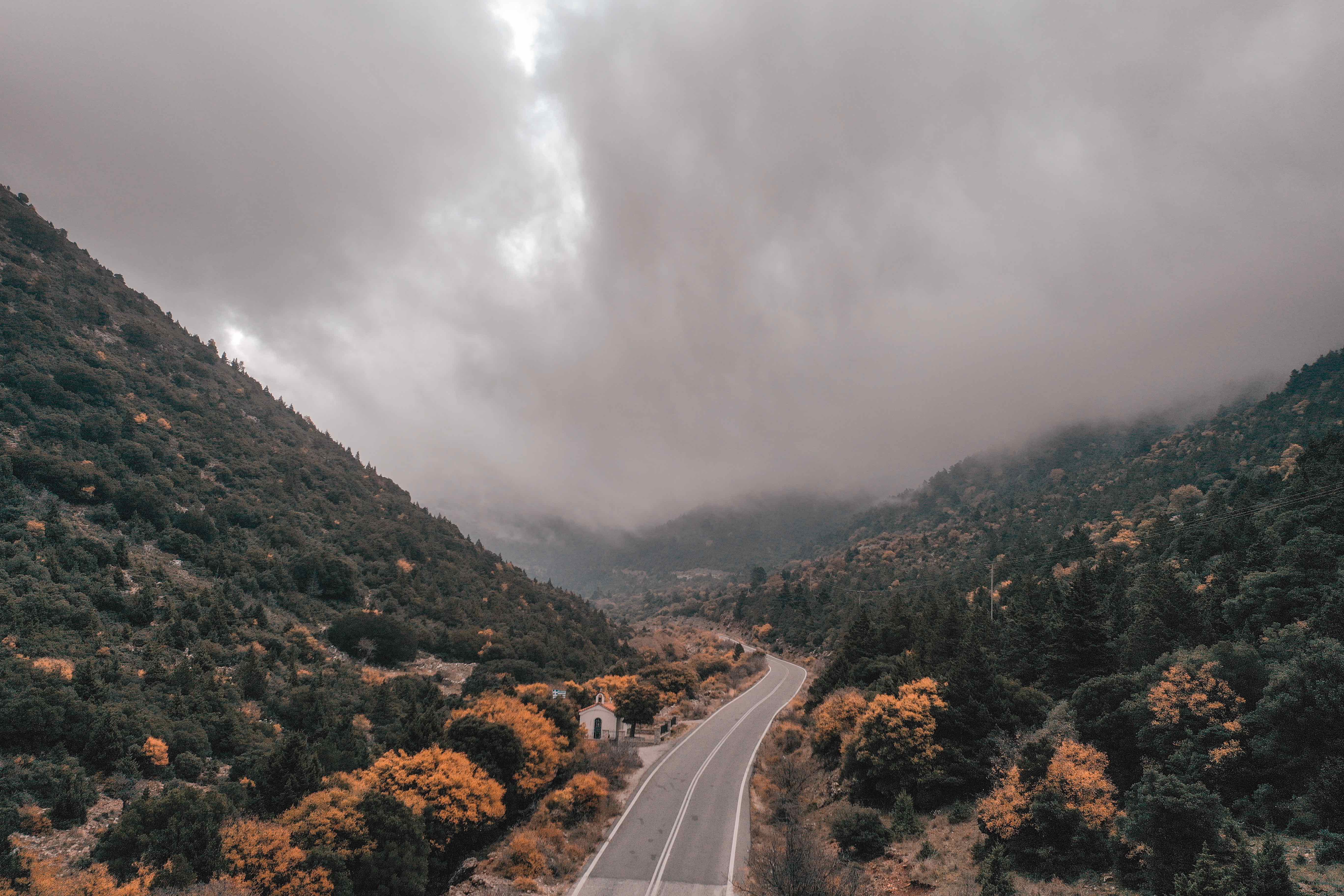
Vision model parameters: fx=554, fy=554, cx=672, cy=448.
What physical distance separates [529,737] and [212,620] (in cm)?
4172

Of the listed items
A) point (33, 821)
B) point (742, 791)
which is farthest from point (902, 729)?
point (33, 821)

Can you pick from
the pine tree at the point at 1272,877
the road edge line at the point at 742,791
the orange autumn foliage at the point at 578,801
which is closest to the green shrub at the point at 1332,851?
the pine tree at the point at 1272,877

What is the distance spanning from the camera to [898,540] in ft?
652

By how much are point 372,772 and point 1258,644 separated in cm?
5046

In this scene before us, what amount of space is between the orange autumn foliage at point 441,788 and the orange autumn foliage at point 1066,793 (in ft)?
84.4

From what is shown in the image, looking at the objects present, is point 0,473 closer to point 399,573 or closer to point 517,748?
point 399,573

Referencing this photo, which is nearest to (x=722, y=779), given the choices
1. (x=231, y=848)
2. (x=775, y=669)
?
(x=231, y=848)

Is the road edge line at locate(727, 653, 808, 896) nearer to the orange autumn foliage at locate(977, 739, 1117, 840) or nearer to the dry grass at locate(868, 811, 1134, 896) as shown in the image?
the dry grass at locate(868, 811, 1134, 896)

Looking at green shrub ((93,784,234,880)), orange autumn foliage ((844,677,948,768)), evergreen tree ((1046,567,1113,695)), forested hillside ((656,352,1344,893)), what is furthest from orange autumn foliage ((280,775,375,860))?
evergreen tree ((1046,567,1113,695))

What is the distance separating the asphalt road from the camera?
2808cm

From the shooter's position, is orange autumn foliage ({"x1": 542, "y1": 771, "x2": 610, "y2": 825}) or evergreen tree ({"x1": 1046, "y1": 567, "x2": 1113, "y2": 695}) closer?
orange autumn foliage ({"x1": 542, "y1": 771, "x2": 610, "y2": 825})

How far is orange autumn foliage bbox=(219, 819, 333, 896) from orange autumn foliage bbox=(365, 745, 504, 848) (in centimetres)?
569

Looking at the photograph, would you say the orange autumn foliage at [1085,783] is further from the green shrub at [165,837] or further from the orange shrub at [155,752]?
the orange shrub at [155,752]

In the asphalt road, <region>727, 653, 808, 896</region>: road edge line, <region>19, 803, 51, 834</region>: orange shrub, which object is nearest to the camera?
<region>19, 803, 51, 834</region>: orange shrub
